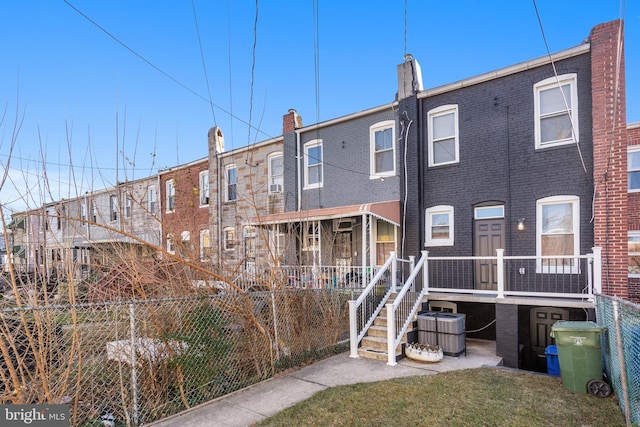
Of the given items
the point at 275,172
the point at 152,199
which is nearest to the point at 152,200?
the point at 152,199

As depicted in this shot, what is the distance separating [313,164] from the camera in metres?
13.8

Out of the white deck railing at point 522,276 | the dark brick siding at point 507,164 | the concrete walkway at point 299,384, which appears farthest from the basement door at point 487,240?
the concrete walkway at point 299,384

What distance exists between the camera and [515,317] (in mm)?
8047

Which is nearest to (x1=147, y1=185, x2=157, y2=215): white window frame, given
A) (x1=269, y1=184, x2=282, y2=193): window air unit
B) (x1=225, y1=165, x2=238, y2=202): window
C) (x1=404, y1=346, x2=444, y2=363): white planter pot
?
(x1=225, y1=165, x2=238, y2=202): window

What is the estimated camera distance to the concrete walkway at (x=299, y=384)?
4.67 meters

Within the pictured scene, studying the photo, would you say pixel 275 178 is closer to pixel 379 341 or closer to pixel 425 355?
pixel 379 341

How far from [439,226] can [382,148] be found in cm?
320

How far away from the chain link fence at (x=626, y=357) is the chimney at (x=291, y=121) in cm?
Result: 1147

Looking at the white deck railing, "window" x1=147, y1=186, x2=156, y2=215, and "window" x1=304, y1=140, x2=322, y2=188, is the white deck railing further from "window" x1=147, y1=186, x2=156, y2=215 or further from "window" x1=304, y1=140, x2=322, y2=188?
"window" x1=147, y1=186, x2=156, y2=215

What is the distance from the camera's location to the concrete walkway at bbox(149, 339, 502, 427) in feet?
15.3

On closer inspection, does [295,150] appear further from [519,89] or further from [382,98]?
[519,89]

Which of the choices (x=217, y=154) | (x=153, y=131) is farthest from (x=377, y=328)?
(x=217, y=154)

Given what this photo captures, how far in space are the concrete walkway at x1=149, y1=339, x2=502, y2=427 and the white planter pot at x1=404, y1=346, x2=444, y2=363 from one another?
0.10 metres

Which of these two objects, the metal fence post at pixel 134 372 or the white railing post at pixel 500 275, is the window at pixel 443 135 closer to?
the white railing post at pixel 500 275
